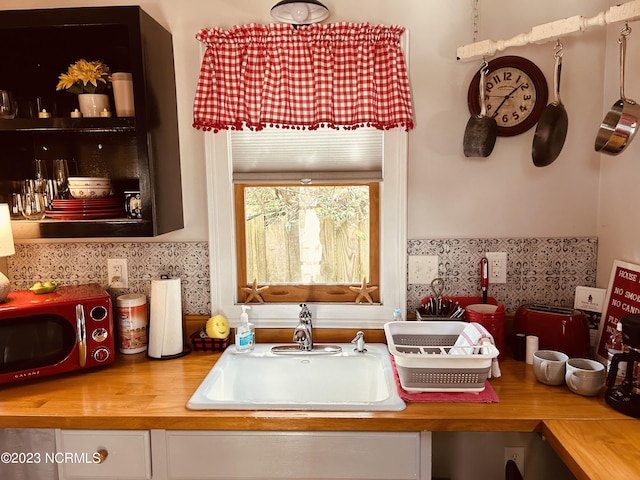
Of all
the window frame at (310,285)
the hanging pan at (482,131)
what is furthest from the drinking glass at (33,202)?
the hanging pan at (482,131)

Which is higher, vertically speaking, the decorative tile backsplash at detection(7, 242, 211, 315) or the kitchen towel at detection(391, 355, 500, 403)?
the decorative tile backsplash at detection(7, 242, 211, 315)

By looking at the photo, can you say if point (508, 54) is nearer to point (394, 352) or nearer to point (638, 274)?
point (638, 274)

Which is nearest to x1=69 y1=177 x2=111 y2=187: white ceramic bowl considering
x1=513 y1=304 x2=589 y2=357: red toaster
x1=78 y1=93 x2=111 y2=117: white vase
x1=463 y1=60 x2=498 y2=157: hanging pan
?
x1=78 y1=93 x2=111 y2=117: white vase

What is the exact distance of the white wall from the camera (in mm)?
1899

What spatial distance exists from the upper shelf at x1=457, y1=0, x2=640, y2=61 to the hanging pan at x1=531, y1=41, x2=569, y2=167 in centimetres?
11

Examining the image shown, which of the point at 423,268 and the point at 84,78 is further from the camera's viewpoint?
the point at 423,268

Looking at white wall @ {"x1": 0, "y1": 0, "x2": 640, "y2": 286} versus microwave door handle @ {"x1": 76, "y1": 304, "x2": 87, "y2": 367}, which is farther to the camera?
white wall @ {"x1": 0, "y1": 0, "x2": 640, "y2": 286}

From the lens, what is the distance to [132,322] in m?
1.94

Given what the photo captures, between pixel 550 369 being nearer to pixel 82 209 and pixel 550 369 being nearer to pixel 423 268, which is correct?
pixel 423 268

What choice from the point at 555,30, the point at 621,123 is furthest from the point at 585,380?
the point at 555,30

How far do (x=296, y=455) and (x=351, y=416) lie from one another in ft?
0.69

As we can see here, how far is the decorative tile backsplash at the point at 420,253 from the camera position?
6.52 feet

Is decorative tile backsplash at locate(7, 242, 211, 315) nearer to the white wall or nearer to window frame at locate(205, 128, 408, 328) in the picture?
window frame at locate(205, 128, 408, 328)

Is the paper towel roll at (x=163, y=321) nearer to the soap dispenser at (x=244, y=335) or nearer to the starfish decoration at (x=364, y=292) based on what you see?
the soap dispenser at (x=244, y=335)
